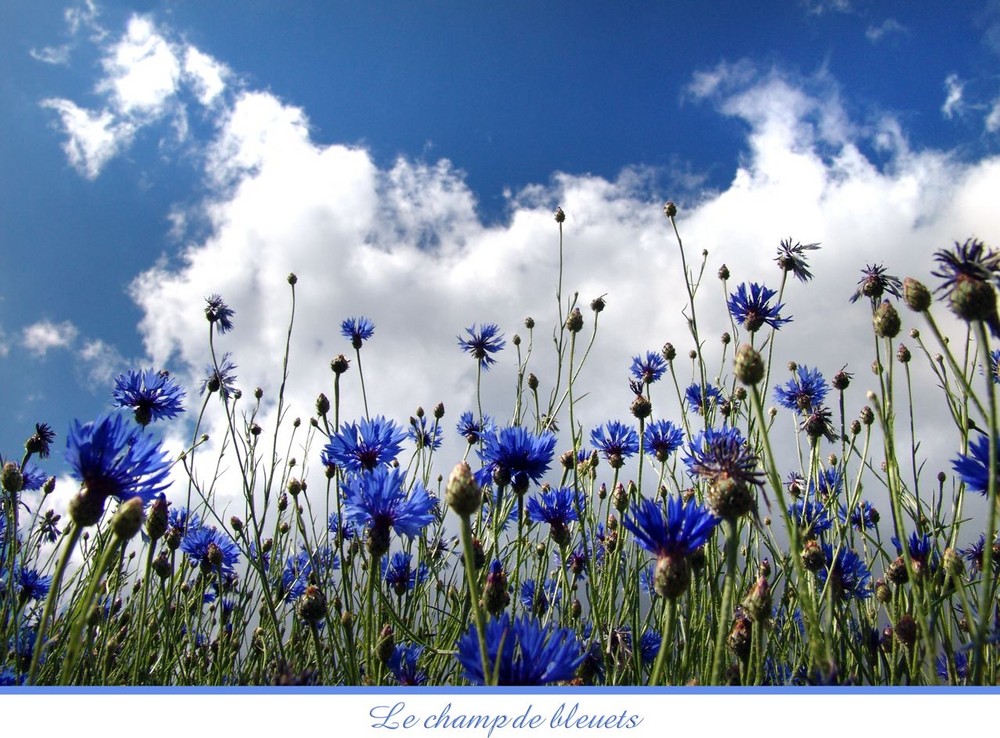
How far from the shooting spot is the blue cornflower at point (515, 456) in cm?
151

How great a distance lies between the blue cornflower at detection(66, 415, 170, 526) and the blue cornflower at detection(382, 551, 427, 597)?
1278 mm

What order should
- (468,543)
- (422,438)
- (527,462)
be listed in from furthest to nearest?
(422,438) → (527,462) → (468,543)

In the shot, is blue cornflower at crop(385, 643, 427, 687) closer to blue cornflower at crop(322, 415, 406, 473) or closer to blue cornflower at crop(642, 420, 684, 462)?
blue cornflower at crop(322, 415, 406, 473)

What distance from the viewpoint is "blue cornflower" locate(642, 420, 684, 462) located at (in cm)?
216

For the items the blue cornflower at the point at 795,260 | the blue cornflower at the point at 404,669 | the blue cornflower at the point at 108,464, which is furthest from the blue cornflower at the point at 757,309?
the blue cornflower at the point at 108,464

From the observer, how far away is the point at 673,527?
2.66 feet

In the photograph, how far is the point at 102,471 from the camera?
0.78m

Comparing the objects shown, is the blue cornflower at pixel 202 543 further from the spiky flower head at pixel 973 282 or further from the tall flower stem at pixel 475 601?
the spiky flower head at pixel 973 282

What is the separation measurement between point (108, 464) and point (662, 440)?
68.3 inches

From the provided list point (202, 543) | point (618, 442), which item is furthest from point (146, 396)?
point (618, 442)
